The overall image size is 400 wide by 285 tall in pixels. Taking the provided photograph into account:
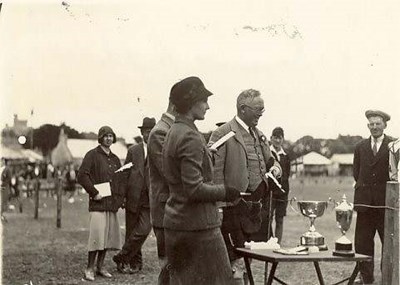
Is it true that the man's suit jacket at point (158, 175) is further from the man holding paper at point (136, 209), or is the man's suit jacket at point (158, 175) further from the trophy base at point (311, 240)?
the man holding paper at point (136, 209)

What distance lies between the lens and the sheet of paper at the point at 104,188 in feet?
26.9

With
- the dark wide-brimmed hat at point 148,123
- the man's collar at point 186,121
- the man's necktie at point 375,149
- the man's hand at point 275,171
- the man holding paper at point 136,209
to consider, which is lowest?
the man holding paper at point 136,209

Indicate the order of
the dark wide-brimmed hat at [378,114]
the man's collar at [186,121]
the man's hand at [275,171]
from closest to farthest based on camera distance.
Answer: the man's collar at [186,121] → the man's hand at [275,171] → the dark wide-brimmed hat at [378,114]

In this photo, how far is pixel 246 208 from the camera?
5.90 m

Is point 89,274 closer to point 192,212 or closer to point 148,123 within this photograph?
point 148,123

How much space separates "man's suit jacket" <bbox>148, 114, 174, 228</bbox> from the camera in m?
5.26

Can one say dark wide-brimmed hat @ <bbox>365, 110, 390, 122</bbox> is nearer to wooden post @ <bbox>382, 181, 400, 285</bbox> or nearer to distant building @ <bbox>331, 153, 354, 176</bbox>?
wooden post @ <bbox>382, 181, 400, 285</bbox>

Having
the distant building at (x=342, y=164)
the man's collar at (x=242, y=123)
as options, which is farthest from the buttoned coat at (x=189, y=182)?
the distant building at (x=342, y=164)

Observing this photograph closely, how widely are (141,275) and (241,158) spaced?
2805 mm

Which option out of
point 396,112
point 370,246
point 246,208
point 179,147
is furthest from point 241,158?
point 370,246

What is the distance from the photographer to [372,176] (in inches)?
306

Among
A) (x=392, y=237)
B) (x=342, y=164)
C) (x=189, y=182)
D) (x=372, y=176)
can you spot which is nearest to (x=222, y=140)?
(x=189, y=182)

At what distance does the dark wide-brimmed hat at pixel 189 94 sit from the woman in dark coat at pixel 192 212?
11 cm

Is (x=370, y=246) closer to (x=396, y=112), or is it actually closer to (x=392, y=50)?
(x=396, y=112)
